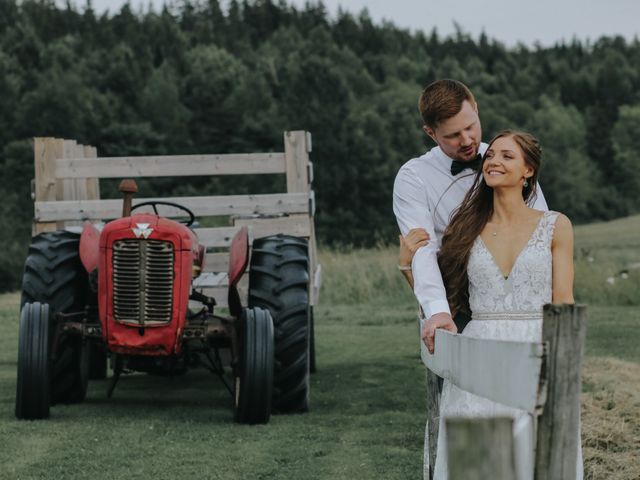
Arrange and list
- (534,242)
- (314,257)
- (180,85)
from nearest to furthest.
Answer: (534,242) → (314,257) → (180,85)

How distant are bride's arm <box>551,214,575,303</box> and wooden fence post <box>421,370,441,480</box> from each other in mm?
716

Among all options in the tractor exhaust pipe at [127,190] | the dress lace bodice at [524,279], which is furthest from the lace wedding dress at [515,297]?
the tractor exhaust pipe at [127,190]

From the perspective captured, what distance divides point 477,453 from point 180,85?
85.3 meters

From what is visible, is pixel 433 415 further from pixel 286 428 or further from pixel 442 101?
pixel 286 428

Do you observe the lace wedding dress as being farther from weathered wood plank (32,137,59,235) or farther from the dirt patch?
weathered wood plank (32,137,59,235)

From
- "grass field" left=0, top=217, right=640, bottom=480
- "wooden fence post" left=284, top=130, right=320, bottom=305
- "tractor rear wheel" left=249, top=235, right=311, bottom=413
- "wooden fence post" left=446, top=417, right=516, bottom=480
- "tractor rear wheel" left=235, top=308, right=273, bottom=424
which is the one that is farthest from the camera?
"wooden fence post" left=284, top=130, right=320, bottom=305

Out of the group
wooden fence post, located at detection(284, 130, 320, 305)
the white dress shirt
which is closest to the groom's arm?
the white dress shirt

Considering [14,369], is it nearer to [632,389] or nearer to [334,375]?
[334,375]

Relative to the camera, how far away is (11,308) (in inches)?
727

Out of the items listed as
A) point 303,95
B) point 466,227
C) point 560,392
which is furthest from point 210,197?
point 303,95

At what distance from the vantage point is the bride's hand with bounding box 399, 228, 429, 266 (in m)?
4.34

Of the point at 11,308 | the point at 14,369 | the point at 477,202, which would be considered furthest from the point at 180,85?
the point at 477,202

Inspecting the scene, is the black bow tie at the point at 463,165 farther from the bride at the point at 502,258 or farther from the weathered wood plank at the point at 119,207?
the weathered wood plank at the point at 119,207

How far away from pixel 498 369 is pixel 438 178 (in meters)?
1.81
